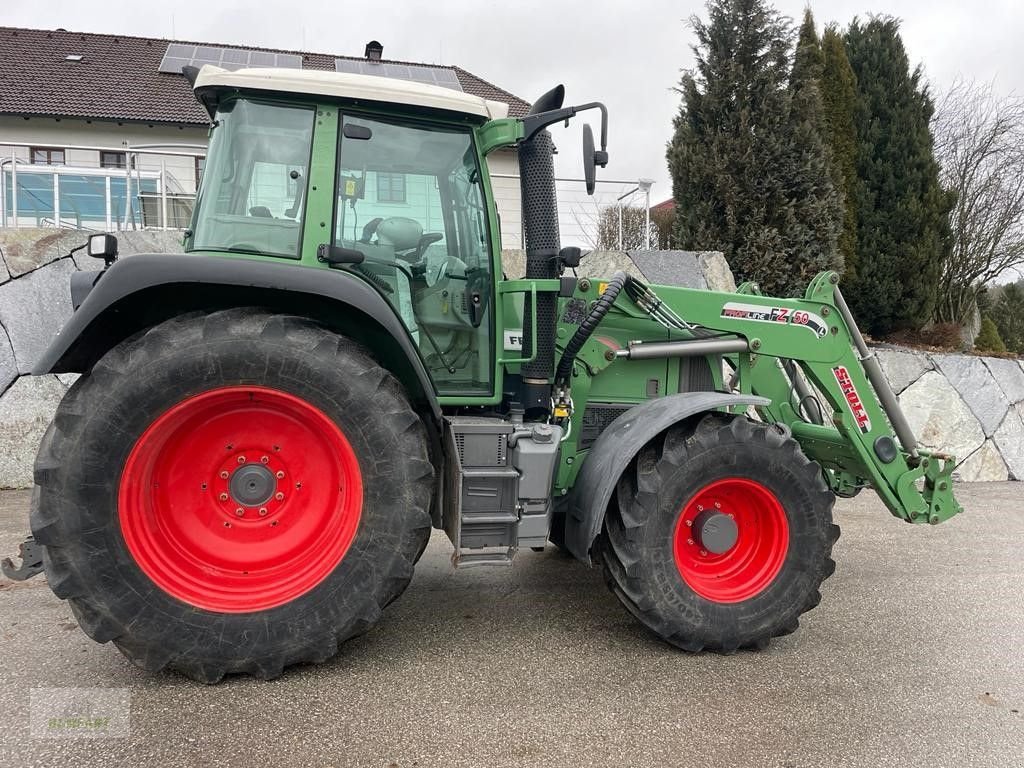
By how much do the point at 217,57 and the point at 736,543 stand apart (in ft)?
50.0

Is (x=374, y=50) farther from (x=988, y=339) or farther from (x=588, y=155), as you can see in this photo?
(x=588, y=155)

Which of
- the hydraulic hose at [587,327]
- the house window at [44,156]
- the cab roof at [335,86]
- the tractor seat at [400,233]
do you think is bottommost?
the hydraulic hose at [587,327]

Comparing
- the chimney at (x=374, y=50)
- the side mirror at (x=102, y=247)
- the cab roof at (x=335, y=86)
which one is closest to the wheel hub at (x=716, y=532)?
the cab roof at (x=335, y=86)

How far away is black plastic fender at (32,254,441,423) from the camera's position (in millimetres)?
2592

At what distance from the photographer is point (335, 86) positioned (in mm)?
2936

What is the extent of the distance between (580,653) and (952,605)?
2175 millimetres

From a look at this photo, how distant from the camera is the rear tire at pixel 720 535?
301 cm

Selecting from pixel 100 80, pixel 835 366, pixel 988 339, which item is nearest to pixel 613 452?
pixel 835 366

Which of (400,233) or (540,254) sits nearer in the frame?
(400,233)

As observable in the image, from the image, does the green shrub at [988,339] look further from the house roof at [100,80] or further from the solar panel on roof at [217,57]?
the solar panel on roof at [217,57]

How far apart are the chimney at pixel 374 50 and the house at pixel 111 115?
0.07ft

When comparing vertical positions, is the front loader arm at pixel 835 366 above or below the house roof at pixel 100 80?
below

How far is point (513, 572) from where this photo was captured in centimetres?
415

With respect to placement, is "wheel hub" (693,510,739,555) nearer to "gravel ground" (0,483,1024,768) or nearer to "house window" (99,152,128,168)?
"gravel ground" (0,483,1024,768)
